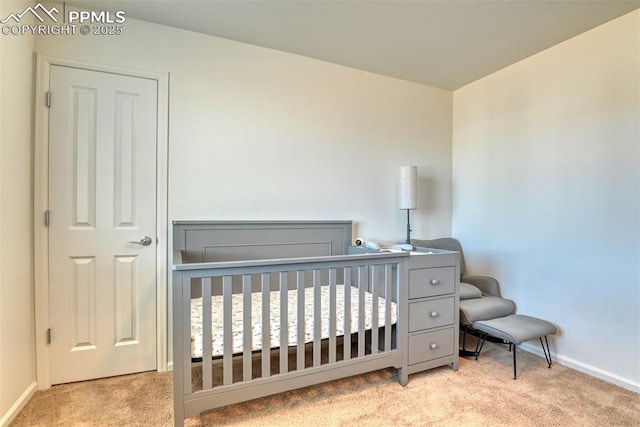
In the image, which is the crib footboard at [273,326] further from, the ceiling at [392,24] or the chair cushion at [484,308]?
the ceiling at [392,24]

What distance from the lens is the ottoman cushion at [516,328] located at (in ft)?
6.54

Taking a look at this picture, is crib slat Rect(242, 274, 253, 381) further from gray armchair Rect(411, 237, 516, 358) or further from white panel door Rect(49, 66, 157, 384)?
gray armchair Rect(411, 237, 516, 358)

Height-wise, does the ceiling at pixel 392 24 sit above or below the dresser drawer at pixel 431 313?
above

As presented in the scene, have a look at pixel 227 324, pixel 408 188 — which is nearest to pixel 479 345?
pixel 408 188

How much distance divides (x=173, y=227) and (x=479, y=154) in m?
2.74

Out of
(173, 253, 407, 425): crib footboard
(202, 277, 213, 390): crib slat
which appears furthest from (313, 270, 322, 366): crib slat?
(202, 277, 213, 390): crib slat

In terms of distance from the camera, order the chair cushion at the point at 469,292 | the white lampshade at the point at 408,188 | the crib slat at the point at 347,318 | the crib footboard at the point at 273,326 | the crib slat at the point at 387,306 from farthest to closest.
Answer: the white lampshade at the point at 408,188 < the chair cushion at the point at 469,292 < the crib slat at the point at 387,306 < the crib slat at the point at 347,318 < the crib footboard at the point at 273,326

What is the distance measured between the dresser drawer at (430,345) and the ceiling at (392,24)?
2.07m

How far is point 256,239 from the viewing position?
2262 millimetres

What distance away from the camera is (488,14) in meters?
1.94

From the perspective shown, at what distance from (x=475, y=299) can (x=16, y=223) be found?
3.05 m

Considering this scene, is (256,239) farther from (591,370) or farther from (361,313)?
(591,370)

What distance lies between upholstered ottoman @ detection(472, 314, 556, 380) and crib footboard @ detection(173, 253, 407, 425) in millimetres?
659

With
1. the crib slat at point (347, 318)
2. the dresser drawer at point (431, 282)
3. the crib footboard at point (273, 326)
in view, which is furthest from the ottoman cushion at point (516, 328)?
the crib slat at point (347, 318)
